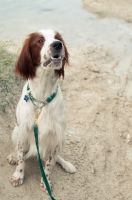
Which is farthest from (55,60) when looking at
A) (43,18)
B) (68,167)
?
(43,18)

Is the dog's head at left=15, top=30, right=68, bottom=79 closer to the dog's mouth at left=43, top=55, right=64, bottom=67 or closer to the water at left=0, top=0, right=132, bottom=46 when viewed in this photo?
the dog's mouth at left=43, top=55, right=64, bottom=67

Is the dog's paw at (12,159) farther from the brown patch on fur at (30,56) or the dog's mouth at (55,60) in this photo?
the dog's mouth at (55,60)

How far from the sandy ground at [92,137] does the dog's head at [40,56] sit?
1.27 metres

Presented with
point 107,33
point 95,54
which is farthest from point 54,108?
point 107,33

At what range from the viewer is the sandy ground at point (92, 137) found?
366cm

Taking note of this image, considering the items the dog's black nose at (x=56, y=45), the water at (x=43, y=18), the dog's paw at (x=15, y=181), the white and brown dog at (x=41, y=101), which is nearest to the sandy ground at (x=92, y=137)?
the dog's paw at (x=15, y=181)

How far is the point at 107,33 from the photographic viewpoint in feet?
26.9

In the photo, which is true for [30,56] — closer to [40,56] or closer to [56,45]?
[40,56]

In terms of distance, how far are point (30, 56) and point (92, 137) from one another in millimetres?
1913

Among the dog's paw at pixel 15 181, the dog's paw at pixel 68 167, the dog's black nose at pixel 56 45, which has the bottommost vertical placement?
the dog's paw at pixel 68 167

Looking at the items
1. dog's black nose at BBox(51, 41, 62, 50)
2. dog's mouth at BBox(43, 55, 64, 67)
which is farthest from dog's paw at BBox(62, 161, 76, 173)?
dog's black nose at BBox(51, 41, 62, 50)

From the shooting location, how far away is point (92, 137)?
452 cm

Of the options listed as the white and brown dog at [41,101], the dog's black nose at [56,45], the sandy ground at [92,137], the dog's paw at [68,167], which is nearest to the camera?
the dog's black nose at [56,45]

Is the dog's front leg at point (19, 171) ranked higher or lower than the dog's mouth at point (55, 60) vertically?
lower
